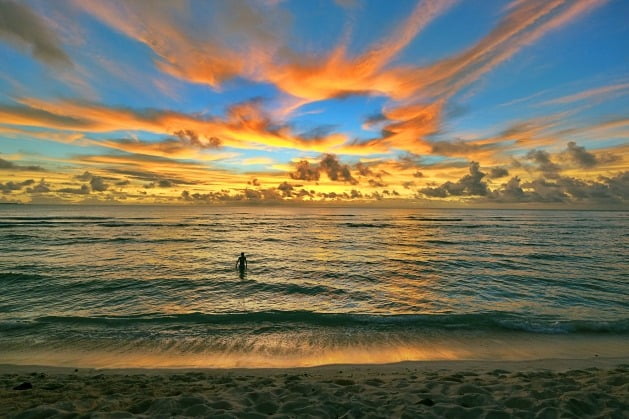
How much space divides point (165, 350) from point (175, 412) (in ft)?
18.3

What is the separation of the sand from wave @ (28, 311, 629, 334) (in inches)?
142

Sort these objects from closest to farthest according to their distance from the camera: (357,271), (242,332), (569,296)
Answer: (242,332) → (569,296) → (357,271)

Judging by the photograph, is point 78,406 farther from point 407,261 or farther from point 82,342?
point 407,261

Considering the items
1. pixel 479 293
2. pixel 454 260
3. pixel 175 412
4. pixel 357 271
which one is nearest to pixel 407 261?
pixel 454 260

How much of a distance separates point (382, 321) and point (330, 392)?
7199mm

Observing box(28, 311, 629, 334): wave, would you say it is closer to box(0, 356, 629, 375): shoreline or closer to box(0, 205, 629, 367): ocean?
box(0, 205, 629, 367): ocean

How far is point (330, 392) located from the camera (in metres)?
7.01

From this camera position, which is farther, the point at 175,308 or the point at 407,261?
the point at 407,261

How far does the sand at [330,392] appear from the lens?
6008 mm

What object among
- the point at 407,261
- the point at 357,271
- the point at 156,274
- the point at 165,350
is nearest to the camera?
the point at 165,350

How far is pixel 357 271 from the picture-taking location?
1006 inches

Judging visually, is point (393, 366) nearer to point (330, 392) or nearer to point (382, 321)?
point (330, 392)

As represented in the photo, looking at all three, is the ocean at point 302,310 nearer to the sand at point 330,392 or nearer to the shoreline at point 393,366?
the shoreline at point 393,366

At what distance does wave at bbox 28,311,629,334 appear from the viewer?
1301 cm
